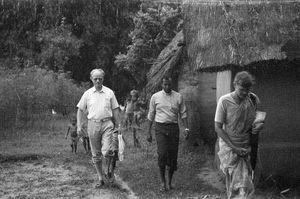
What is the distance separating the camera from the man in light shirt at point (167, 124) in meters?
8.38

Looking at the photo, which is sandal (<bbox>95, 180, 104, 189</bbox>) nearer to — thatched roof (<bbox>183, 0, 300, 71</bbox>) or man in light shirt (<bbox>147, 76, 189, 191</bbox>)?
man in light shirt (<bbox>147, 76, 189, 191</bbox>)

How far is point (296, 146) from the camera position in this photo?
8.50 metres

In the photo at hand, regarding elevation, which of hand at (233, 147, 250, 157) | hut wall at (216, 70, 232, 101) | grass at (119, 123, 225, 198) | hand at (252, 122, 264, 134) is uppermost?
hut wall at (216, 70, 232, 101)

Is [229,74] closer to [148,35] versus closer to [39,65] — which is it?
[148,35]

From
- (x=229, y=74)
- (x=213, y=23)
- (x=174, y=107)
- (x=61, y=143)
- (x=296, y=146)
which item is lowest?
(x=61, y=143)

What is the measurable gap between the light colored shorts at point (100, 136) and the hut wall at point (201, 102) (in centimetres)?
470

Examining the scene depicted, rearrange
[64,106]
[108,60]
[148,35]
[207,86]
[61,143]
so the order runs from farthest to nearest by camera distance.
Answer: [108,60]
[64,106]
[148,35]
[61,143]
[207,86]

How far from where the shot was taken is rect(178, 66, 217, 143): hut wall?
13.0 metres

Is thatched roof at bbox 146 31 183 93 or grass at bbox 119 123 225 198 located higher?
thatched roof at bbox 146 31 183 93

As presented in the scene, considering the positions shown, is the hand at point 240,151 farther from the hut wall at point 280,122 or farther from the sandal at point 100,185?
the sandal at point 100,185

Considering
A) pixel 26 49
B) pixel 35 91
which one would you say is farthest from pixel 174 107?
pixel 26 49

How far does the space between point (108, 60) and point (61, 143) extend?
12.3 metres

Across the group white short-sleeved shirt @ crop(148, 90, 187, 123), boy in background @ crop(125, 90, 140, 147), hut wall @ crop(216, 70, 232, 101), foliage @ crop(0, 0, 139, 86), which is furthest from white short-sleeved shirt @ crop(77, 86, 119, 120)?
foliage @ crop(0, 0, 139, 86)

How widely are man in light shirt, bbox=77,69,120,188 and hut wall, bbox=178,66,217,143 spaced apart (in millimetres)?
4607
